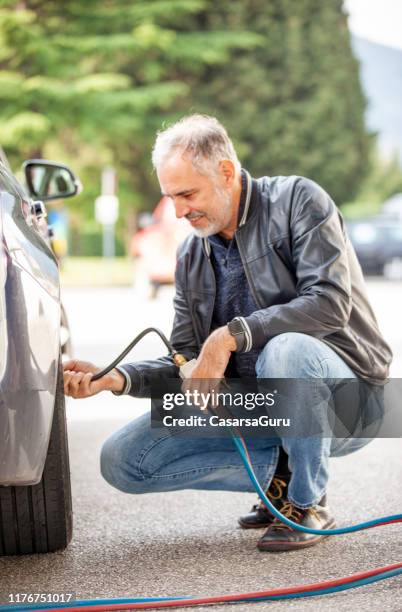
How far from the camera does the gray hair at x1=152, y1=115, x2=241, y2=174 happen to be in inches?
142

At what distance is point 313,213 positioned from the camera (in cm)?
361

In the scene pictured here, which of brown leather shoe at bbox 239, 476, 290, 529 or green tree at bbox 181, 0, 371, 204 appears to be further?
green tree at bbox 181, 0, 371, 204

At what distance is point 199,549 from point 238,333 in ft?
2.45

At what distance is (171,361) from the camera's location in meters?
3.75

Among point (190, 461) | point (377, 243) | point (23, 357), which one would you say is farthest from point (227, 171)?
point (377, 243)

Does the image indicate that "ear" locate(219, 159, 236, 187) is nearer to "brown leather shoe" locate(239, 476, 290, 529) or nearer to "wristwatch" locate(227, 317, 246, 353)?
"wristwatch" locate(227, 317, 246, 353)

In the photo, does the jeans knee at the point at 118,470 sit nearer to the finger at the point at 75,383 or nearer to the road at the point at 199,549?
the road at the point at 199,549

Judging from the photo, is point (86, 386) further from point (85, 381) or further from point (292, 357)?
point (292, 357)

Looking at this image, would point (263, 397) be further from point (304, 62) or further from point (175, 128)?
point (304, 62)

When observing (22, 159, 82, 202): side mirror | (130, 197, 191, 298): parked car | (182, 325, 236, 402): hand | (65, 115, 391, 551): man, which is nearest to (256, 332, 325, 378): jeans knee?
(65, 115, 391, 551): man

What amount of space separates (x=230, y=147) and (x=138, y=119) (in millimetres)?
24672

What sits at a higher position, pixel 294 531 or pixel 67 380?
pixel 67 380

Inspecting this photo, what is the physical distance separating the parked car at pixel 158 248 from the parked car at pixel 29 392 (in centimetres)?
1260

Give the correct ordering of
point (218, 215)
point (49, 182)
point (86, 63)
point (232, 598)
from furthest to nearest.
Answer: point (86, 63)
point (49, 182)
point (218, 215)
point (232, 598)
